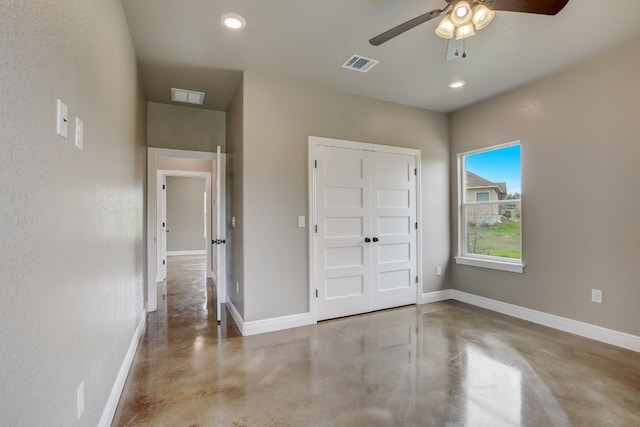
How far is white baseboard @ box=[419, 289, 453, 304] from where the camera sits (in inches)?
167

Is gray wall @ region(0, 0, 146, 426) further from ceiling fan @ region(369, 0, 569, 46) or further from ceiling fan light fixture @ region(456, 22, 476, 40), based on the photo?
ceiling fan light fixture @ region(456, 22, 476, 40)

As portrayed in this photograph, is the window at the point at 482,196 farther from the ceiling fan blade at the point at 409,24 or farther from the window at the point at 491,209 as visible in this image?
the ceiling fan blade at the point at 409,24

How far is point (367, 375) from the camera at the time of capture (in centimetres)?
234

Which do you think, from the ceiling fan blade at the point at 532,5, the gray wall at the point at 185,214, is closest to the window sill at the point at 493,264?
the ceiling fan blade at the point at 532,5

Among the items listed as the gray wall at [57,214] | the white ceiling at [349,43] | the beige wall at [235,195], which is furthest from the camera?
the beige wall at [235,195]

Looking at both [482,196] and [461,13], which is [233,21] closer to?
[461,13]

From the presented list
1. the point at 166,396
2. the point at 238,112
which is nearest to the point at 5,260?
the point at 166,396

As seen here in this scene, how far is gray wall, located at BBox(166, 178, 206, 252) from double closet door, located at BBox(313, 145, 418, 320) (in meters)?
7.31

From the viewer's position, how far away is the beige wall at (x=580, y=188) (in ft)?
9.06

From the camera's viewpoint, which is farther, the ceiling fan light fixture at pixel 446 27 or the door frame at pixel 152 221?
the door frame at pixel 152 221

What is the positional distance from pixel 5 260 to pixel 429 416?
2152mm

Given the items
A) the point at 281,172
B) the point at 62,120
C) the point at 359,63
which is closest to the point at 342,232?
the point at 281,172

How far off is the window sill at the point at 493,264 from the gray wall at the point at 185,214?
26.3ft

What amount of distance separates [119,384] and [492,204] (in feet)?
14.2
